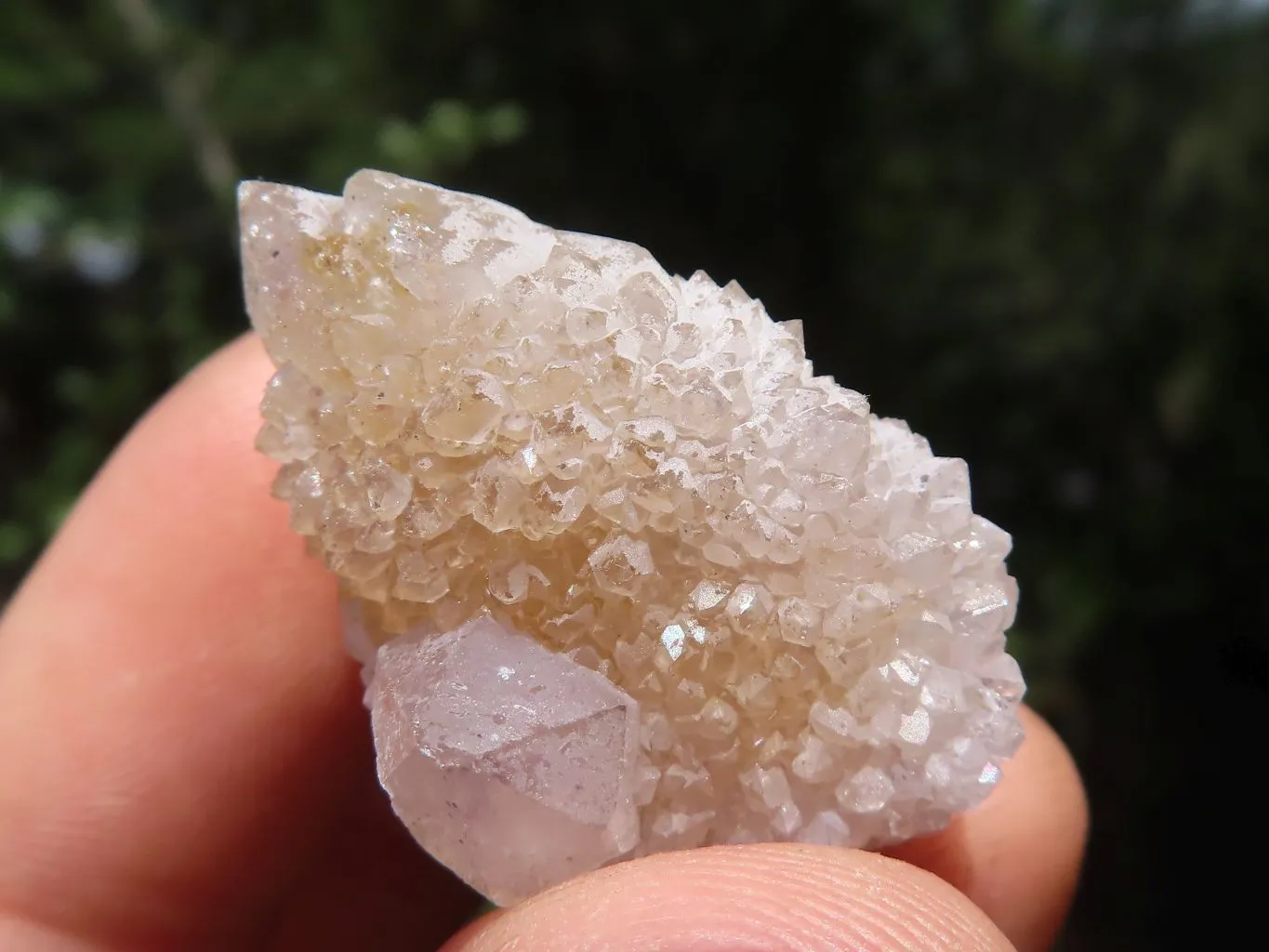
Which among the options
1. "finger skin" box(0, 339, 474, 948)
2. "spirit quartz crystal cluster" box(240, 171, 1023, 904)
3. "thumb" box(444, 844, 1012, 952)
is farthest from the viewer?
"finger skin" box(0, 339, 474, 948)

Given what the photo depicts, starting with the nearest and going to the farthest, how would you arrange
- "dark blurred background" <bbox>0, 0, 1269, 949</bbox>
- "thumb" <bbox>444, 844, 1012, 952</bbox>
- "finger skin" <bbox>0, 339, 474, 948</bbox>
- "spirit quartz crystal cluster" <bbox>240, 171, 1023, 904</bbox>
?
"thumb" <bbox>444, 844, 1012, 952</bbox>, "spirit quartz crystal cluster" <bbox>240, 171, 1023, 904</bbox>, "finger skin" <bbox>0, 339, 474, 948</bbox>, "dark blurred background" <bbox>0, 0, 1269, 949</bbox>

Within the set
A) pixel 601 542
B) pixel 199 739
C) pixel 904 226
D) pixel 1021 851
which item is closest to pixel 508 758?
pixel 601 542

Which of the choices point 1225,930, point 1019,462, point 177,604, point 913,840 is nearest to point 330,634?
point 177,604

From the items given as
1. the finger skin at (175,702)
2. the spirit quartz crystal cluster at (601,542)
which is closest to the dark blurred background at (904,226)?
the finger skin at (175,702)

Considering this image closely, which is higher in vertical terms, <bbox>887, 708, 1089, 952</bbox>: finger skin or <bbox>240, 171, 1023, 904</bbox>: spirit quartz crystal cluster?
<bbox>240, 171, 1023, 904</bbox>: spirit quartz crystal cluster

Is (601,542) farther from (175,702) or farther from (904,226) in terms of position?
(904,226)

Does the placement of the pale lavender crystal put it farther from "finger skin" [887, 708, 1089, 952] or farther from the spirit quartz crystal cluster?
"finger skin" [887, 708, 1089, 952]

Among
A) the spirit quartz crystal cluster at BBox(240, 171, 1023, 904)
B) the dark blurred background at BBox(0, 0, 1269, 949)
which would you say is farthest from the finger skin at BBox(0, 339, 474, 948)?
the dark blurred background at BBox(0, 0, 1269, 949)
